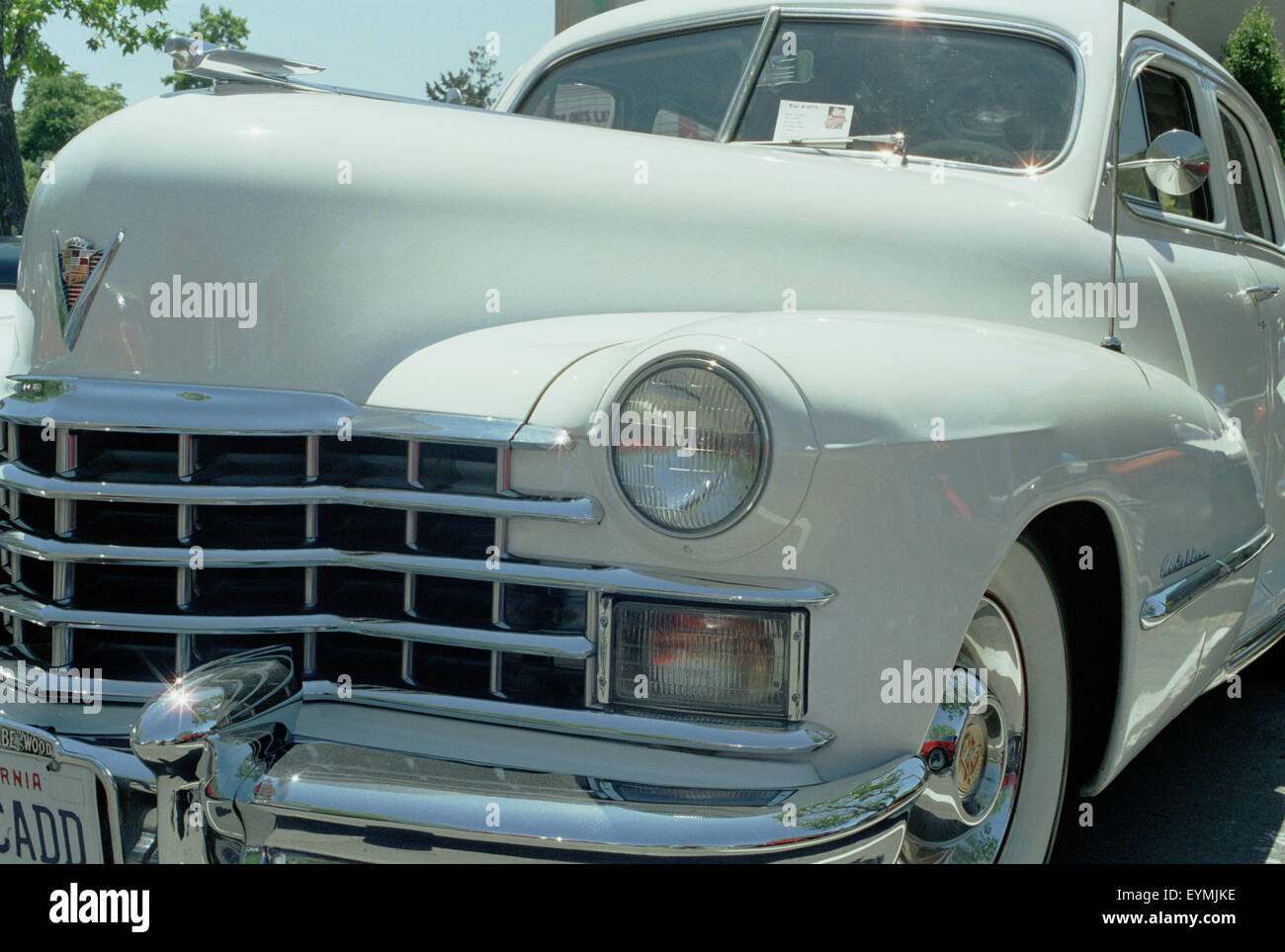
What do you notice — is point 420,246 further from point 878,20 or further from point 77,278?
point 878,20

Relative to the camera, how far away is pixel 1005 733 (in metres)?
1.92

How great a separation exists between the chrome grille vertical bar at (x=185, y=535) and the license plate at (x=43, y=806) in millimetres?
197

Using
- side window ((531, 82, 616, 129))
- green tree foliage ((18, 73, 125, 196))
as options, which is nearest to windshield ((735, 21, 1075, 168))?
side window ((531, 82, 616, 129))

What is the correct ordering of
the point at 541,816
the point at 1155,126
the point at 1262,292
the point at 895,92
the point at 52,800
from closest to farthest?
the point at 541,816 < the point at 52,800 < the point at 895,92 < the point at 1155,126 < the point at 1262,292

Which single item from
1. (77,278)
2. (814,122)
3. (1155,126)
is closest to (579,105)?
(814,122)

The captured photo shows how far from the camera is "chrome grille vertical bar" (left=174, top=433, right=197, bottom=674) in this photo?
1.77 m

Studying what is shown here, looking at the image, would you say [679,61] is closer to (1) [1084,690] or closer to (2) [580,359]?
(2) [580,359]

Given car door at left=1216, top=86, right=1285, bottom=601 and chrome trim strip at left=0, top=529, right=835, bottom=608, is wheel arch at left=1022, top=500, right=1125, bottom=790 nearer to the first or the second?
chrome trim strip at left=0, top=529, right=835, bottom=608

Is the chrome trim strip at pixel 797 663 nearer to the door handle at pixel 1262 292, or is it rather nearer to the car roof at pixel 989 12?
the car roof at pixel 989 12

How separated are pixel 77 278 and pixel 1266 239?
332 centimetres

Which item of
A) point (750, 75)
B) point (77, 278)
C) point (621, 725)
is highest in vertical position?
point (750, 75)

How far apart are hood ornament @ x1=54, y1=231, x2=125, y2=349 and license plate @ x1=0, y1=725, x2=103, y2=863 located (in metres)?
0.62

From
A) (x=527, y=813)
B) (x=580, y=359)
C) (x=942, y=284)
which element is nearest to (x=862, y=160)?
(x=942, y=284)
